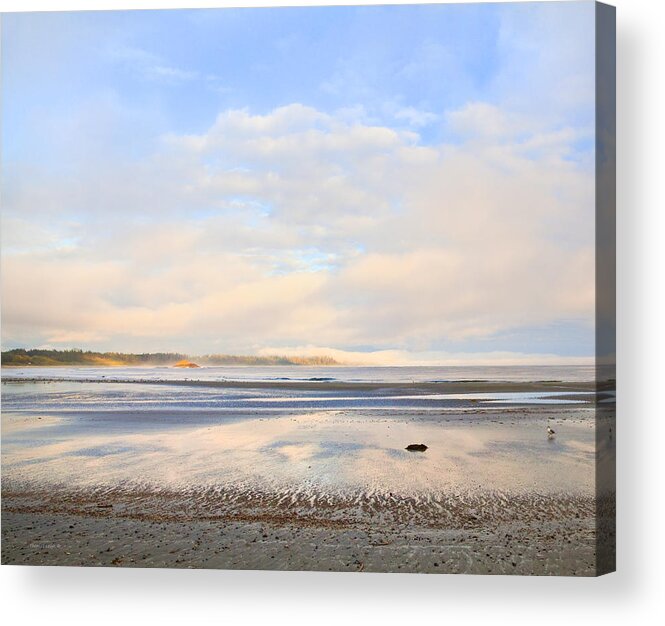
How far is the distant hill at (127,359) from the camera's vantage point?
196 inches

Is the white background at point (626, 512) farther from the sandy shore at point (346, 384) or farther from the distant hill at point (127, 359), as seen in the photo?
the distant hill at point (127, 359)

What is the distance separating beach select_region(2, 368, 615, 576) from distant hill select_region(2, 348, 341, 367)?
94 millimetres

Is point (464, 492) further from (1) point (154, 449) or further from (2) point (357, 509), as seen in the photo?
(1) point (154, 449)

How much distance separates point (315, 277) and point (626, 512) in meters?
2.64

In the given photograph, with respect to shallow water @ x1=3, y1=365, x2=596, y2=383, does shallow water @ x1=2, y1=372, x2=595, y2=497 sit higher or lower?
lower

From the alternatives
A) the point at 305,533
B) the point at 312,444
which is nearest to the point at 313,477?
the point at 312,444

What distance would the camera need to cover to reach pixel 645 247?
14.8ft

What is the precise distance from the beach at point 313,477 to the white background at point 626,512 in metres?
0.18

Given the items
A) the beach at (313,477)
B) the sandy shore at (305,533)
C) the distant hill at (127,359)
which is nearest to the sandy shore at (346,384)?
the beach at (313,477)

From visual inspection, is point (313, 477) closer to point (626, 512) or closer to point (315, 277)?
point (315, 277)

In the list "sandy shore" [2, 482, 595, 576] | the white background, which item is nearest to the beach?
"sandy shore" [2, 482, 595, 576]

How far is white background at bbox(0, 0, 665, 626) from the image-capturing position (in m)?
4.46

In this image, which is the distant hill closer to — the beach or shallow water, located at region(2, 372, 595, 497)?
the beach

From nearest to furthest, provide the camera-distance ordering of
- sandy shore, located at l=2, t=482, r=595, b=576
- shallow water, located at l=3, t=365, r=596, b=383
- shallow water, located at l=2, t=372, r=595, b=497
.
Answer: sandy shore, located at l=2, t=482, r=595, b=576 < shallow water, located at l=2, t=372, r=595, b=497 < shallow water, located at l=3, t=365, r=596, b=383
